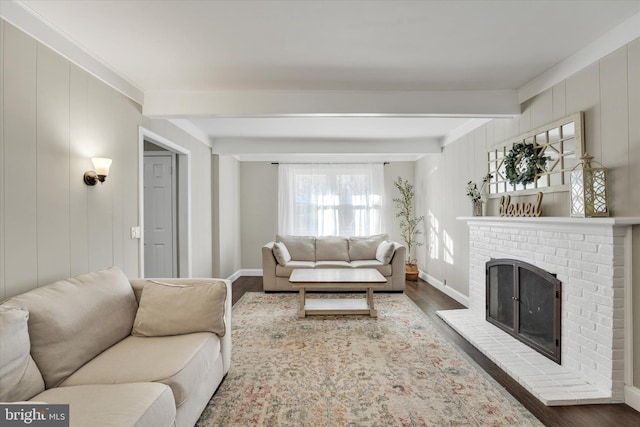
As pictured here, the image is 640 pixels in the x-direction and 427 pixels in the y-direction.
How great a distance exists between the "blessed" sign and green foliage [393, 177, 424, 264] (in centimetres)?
292

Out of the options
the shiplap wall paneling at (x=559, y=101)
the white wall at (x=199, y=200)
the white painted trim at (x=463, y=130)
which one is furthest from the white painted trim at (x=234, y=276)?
the shiplap wall paneling at (x=559, y=101)

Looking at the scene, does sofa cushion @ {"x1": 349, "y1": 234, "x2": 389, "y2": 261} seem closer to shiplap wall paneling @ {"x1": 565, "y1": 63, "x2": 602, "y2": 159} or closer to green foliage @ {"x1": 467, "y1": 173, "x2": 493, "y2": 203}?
green foliage @ {"x1": 467, "y1": 173, "x2": 493, "y2": 203}

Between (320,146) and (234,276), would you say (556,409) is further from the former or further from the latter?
(234,276)

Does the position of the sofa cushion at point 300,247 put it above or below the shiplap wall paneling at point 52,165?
below

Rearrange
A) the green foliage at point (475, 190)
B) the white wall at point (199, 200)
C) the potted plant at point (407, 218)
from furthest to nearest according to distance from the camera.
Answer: the potted plant at point (407, 218)
the white wall at point (199, 200)
the green foliage at point (475, 190)

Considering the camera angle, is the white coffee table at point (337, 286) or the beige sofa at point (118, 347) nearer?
the beige sofa at point (118, 347)

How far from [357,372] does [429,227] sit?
3.96 meters

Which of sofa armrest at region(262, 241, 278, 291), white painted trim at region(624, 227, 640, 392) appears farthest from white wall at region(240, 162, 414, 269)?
white painted trim at region(624, 227, 640, 392)

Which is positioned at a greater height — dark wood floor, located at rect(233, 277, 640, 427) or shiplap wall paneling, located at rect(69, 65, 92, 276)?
shiplap wall paneling, located at rect(69, 65, 92, 276)

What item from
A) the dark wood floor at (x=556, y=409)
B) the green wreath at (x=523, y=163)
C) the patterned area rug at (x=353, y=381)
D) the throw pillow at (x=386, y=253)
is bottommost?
the dark wood floor at (x=556, y=409)

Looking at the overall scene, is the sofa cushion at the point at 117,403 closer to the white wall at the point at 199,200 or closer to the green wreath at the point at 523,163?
the white wall at the point at 199,200

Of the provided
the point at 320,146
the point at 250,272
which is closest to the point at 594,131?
the point at 320,146

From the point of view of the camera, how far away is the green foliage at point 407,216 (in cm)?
663

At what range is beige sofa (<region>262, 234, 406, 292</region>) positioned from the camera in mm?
5430
